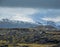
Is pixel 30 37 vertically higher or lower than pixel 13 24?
lower

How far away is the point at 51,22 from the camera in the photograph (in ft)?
5.59

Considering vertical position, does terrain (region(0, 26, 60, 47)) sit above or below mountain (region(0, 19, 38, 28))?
below

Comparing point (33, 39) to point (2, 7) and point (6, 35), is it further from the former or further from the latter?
point (2, 7)

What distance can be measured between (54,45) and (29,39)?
29cm

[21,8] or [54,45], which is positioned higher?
[21,8]

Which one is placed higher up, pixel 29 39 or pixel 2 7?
pixel 2 7

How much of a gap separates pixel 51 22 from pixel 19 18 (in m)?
0.38

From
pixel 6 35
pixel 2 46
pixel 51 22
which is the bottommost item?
pixel 2 46

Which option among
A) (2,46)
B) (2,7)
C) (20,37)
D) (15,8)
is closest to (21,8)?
(15,8)

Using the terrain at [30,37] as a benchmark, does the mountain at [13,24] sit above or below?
above

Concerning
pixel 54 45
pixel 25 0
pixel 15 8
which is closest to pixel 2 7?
pixel 15 8

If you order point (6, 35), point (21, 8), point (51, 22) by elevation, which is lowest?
point (6, 35)

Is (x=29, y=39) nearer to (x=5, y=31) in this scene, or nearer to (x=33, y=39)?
(x=33, y=39)

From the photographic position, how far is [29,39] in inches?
65.7
